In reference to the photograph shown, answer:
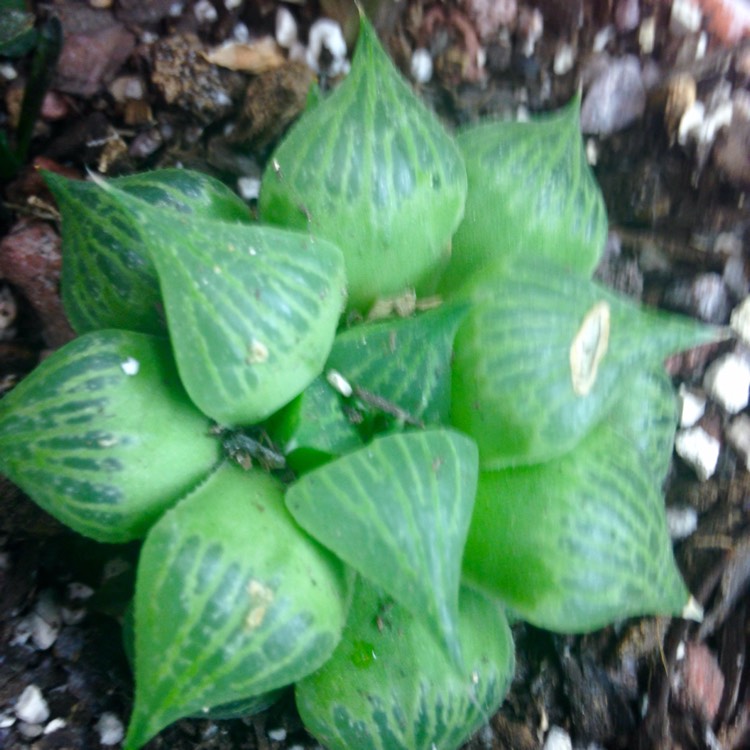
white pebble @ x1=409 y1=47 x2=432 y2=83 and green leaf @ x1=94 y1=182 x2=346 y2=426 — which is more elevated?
white pebble @ x1=409 y1=47 x2=432 y2=83

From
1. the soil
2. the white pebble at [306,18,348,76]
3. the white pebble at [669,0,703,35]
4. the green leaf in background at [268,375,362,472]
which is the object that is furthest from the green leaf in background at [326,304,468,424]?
the white pebble at [669,0,703,35]

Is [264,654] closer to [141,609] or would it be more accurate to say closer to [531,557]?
[141,609]

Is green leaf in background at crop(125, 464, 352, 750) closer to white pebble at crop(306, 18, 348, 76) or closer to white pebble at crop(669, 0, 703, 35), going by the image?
white pebble at crop(306, 18, 348, 76)

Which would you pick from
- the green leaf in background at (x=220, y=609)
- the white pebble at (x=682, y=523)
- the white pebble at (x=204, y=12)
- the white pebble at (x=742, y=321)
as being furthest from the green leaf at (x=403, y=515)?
the white pebble at (x=204, y=12)

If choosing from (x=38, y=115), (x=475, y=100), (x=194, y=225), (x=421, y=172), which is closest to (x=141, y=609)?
(x=194, y=225)

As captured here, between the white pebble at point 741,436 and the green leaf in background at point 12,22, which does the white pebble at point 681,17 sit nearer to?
the white pebble at point 741,436

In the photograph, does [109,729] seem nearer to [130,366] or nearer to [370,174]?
[130,366]

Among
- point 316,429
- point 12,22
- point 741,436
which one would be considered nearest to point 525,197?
point 316,429
